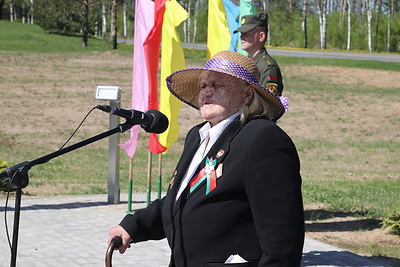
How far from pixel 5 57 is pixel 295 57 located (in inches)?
619

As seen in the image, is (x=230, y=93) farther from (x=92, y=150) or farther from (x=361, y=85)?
(x=361, y=85)

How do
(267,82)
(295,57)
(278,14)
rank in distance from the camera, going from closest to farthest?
(267,82)
(295,57)
(278,14)

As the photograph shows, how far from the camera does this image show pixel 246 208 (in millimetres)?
3404

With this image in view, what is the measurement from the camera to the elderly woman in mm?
3293

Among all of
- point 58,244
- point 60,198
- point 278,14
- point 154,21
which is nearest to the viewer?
point 58,244

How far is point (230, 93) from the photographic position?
365 cm

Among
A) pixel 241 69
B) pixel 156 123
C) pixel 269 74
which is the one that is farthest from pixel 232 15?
pixel 241 69

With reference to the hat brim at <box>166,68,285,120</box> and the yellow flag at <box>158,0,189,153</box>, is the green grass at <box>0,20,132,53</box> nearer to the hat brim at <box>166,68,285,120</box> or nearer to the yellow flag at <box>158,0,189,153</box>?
the yellow flag at <box>158,0,189,153</box>

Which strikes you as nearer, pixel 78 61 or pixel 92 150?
pixel 92 150

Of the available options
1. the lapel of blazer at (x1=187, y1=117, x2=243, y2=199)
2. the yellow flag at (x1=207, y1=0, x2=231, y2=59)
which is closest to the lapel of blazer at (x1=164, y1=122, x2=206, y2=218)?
the lapel of blazer at (x1=187, y1=117, x2=243, y2=199)

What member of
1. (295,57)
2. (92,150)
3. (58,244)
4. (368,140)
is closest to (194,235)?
(58,244)

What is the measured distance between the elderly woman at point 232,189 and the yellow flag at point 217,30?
6.35 metres

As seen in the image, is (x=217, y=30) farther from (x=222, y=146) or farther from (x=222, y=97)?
(x=222, y=146)

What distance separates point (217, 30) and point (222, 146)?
6813 mm
